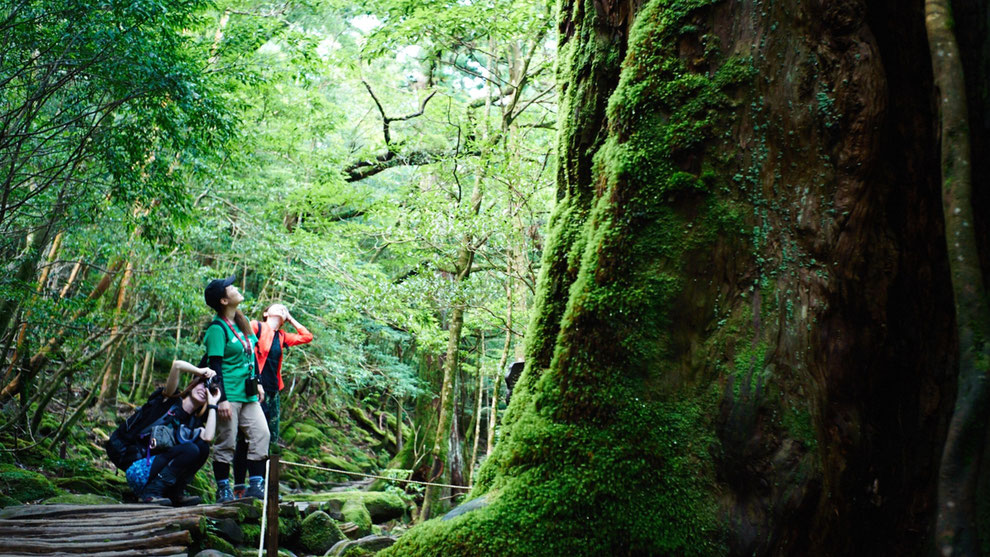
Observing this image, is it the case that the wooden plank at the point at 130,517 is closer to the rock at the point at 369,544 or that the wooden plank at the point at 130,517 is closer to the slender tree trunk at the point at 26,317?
the rock at the point at 369,544

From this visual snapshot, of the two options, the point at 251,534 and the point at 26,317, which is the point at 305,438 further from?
the point at 251,534

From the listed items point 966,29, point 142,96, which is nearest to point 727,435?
point 966,29

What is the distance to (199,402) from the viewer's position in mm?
6191

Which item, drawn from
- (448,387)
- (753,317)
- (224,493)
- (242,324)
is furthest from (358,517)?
(753,317)

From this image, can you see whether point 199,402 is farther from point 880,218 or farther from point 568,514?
point 880,218

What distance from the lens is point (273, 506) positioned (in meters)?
4.68

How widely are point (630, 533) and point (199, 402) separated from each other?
503 cm

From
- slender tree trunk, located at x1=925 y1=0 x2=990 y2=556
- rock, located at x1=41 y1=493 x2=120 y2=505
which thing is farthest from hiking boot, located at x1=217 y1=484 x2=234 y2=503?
slender tree trunk, located at x1=925 y1=0 x2=990 y2=556

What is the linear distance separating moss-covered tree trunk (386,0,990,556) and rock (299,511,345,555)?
4.43m

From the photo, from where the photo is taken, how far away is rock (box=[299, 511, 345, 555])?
6.70 m

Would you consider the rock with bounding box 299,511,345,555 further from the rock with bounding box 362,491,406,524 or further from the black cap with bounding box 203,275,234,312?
the rock with bounding box 362,491,406,524

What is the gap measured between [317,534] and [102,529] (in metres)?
2.12

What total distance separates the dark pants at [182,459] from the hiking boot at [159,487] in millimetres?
40

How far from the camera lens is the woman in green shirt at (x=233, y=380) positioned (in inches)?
237
